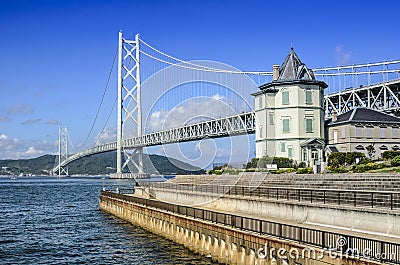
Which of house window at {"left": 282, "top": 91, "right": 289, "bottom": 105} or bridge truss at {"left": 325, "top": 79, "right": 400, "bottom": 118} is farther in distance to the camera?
bridge truss at {"left": 325, "top": 79, "right": 400, "bottom": 118}

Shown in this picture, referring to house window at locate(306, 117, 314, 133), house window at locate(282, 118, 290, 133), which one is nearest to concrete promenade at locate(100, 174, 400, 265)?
house window at locate(282, 118, 290, 133)

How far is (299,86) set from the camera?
57344 millimetres

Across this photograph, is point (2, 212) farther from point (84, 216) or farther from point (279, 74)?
point (279, 74)

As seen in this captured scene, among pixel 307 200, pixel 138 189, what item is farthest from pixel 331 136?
pixel 307 200

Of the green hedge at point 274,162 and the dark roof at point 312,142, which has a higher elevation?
the dark roof at point 312,142

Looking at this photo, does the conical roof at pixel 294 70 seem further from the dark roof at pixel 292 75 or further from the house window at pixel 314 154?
the house window at pixel 314 154

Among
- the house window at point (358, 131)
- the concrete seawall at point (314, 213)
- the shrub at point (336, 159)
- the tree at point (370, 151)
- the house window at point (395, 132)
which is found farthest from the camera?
the house window at point (395, 132)

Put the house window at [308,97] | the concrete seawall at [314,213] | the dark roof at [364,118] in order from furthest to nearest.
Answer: the house window at [308,97] < the dark roof at [364,118] < the concrete seawall at [314,213]

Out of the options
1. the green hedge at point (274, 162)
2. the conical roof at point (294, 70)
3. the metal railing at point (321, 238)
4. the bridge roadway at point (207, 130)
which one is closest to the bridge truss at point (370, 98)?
the bridge roadway at point (207, 130)

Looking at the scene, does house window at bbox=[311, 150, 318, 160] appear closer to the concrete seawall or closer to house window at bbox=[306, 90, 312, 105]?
house window at bbox=[306, 90, 312, 105]

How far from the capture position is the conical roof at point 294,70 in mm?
58469

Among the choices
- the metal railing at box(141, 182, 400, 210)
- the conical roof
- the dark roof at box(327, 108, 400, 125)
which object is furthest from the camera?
the conical roof

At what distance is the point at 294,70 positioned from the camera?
193 feet

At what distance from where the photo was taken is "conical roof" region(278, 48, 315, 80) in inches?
2302
